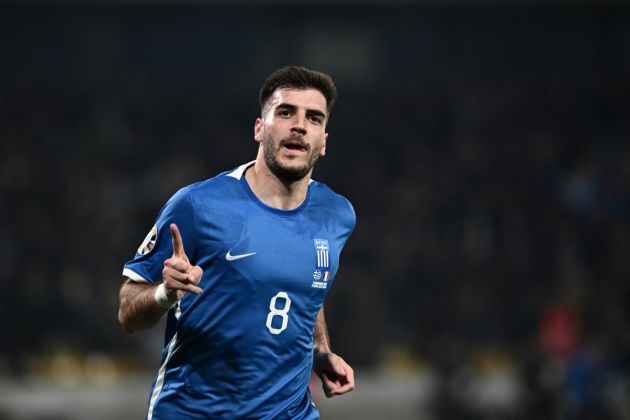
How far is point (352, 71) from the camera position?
671 inches

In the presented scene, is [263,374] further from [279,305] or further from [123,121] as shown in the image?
[123,121]

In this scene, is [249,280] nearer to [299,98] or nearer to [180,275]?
[180,275]

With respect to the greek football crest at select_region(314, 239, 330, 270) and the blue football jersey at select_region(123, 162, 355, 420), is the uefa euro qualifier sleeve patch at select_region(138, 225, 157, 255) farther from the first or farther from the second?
the greek football crest at select_region(314, 239, 330, 270)

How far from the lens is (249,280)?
12.1 feet

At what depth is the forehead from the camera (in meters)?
3.85

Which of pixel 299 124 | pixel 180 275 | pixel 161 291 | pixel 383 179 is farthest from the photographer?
pixel 383 179

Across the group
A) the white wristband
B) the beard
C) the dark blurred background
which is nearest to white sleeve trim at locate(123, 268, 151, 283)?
the white wristband

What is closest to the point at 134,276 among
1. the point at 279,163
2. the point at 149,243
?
the point at 149,243

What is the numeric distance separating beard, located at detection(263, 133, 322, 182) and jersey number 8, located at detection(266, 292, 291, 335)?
42 centimetres

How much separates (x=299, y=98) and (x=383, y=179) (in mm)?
8968

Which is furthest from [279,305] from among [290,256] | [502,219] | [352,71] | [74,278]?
[352,71]

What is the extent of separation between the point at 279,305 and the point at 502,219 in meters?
8.40

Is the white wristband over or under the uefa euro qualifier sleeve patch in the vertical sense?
under

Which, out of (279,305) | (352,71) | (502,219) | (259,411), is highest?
(352,71)
